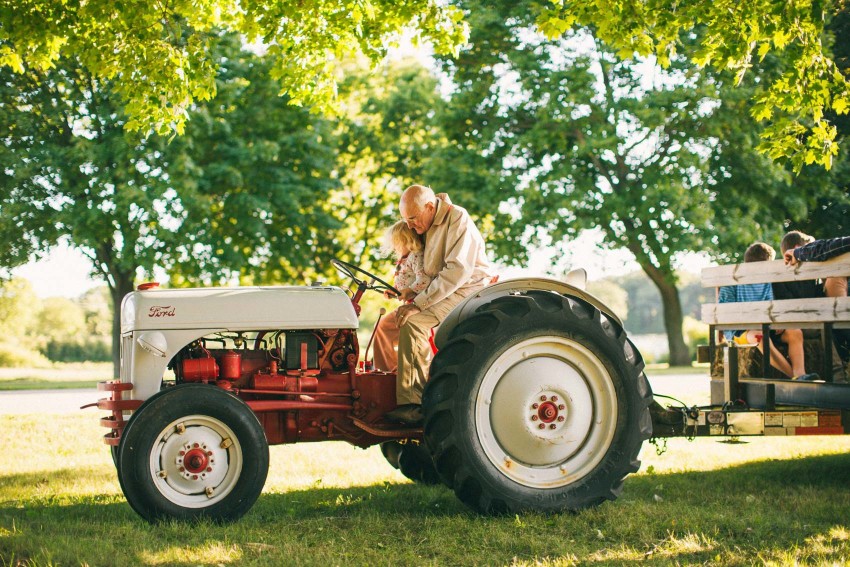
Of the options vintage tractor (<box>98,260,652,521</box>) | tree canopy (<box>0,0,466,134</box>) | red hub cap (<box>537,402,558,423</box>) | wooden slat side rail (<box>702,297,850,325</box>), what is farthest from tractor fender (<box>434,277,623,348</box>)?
tree canopy (<box>0,0,466,134</box>)

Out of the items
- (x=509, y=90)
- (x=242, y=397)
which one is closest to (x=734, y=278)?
(x=242, y=397)

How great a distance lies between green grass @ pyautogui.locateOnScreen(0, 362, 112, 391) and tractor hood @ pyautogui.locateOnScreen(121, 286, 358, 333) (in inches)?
655

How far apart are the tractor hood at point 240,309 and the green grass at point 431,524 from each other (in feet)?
3.68

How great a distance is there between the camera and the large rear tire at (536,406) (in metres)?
5.04

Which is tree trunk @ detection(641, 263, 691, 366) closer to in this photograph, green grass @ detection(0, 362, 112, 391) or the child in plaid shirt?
green grass @ detection(0, 362, 112, 391)

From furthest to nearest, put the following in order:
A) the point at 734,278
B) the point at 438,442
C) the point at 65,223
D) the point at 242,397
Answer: the point at 65,223
the point at 734,278
the point at 242,397
the point at 438,442

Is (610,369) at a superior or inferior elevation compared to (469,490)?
superior

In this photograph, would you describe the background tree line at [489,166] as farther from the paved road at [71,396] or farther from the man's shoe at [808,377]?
the man's shoe at [808,377]

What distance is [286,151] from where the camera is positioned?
24.9 meters

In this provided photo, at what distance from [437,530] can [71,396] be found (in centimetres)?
1355

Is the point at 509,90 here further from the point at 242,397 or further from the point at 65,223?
the point at 242,397

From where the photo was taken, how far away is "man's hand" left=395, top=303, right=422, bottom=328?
18.1 feet

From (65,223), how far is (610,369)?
19.3 meters

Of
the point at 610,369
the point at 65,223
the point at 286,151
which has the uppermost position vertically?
the point at 286,151
